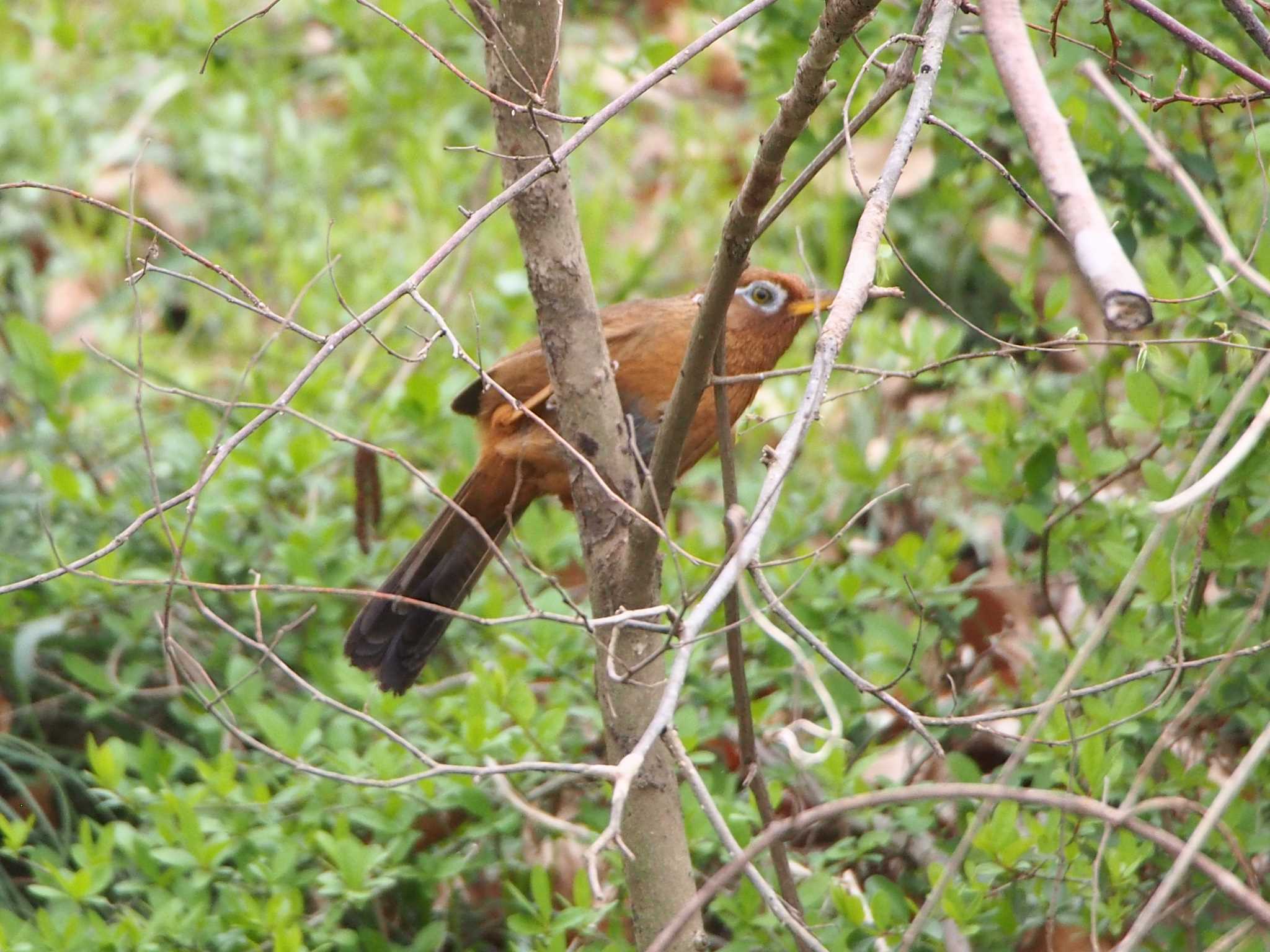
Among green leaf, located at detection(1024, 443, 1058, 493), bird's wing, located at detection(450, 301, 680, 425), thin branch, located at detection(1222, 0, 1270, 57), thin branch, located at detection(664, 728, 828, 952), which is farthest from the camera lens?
bird's wing, located at detection(450, 301, 680, 425)

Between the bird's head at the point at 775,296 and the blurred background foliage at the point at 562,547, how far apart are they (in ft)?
1.15

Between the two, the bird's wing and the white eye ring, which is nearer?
the bird's wing

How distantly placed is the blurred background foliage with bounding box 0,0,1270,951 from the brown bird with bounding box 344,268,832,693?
0.46 feet

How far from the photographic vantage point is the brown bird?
323 centimetres

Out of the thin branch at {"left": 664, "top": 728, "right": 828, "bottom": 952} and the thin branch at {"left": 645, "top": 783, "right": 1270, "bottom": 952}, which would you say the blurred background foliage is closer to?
the thin branch at {"left": 664, "top": 728, "right": 828, "bottom": 952}

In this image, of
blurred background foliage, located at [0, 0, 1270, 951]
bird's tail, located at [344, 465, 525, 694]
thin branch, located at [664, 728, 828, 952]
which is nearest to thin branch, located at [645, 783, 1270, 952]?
thin branch, located at [664, 728, 828, 952]

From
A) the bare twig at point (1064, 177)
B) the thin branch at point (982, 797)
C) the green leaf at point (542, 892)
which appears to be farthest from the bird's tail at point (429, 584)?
the bare twig at point (1064, 177)

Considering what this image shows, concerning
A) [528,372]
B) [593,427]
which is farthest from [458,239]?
[528,372]

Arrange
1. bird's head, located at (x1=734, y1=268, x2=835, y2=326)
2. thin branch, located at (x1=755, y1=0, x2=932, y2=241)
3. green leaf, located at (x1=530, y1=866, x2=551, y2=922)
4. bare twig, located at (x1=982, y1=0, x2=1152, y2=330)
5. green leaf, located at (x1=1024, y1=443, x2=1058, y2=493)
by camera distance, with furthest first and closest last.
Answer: bird's head, located at (x1=734, y1=268, x2=835, y2=326)
green leaf, located at (x1=1024, y1=443, x2=1058, y2=493)
green leaf, located at (x1=530, y1=866, x2=551, y2=922)
thin branch, located at (x1=755, y1=0, x2=932, y2=241)
bare twig, located at (x1=982, y1=0, x2=1152, y2=330)

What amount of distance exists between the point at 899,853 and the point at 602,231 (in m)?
3.05

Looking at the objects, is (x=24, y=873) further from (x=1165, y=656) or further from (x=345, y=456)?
(x=1165, y=656)

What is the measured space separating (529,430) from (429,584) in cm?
47

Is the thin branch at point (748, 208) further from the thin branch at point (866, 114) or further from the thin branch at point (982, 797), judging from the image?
the thin branch at point (982, 797)

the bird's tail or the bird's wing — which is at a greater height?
the bird's wing
